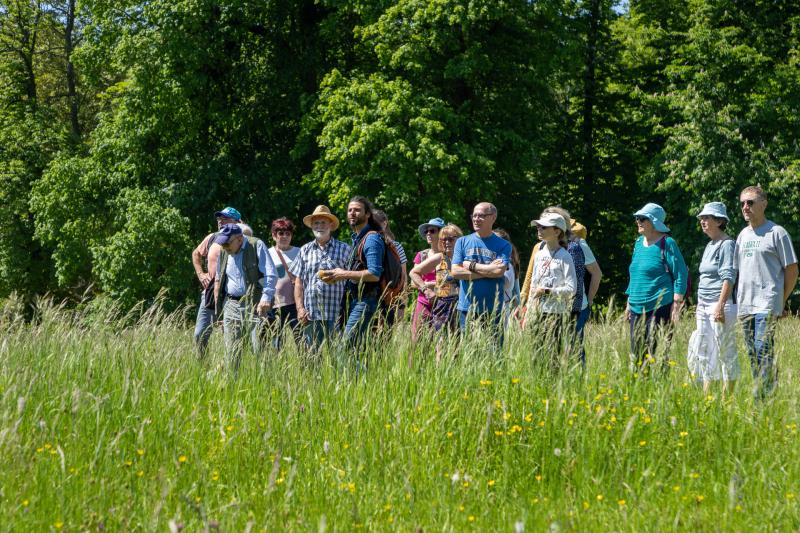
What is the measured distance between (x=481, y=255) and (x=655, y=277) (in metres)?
1.47

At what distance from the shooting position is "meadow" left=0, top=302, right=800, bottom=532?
397 centimetres

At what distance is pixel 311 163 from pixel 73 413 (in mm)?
21892

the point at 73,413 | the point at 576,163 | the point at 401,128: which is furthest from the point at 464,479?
the point at 576,163

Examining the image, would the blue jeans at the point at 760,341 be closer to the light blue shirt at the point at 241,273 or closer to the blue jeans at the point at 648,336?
the blue jeans at the point at 648,336

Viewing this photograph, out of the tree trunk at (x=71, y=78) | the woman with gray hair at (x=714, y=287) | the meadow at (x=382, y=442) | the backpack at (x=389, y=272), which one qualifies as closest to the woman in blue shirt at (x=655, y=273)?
the woman with gray hair at (x=714, y=287)

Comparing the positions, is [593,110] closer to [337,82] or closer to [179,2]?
[337,82]

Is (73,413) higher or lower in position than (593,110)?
lower

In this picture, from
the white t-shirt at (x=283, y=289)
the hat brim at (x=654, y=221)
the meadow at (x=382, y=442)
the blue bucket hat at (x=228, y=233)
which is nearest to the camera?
the meadow at (x=382, y=442)

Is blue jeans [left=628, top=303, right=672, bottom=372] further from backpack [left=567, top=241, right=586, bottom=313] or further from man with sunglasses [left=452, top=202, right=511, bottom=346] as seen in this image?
man with sunglasses [left=452, top=202, right=511, bottom=346]

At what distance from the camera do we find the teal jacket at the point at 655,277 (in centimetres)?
782

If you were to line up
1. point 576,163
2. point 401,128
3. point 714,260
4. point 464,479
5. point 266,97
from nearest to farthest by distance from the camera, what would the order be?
point 464,479, point 714,260, point 401,128, point 266,97, point 576,163

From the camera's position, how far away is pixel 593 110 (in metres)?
29.4

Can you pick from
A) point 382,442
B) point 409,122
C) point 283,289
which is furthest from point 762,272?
point 409,122

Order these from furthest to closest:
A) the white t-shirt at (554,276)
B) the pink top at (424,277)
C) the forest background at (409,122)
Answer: the forest background at (409,122) → the pink top at (424,277) → the white t-shirt at (554,276)
